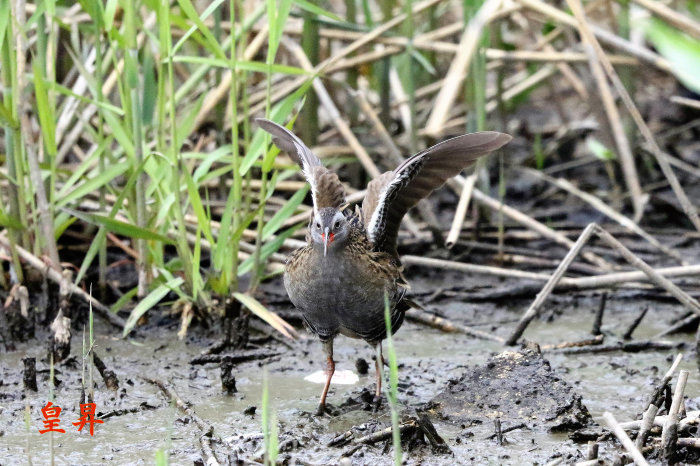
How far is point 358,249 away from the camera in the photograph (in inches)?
135

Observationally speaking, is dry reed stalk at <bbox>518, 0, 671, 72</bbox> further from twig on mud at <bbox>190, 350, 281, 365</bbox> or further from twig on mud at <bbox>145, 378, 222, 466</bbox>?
twig on mud at <bbox>145, 378, 222, 466</bbox>

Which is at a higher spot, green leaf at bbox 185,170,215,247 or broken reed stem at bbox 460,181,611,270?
green leaf at bbox 185,170,215,247

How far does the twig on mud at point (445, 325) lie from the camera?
4.20m

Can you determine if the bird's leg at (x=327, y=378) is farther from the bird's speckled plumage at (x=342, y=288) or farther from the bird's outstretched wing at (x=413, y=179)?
the bird's outstretched wing at (x=413, y=179)

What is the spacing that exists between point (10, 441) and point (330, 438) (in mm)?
1040

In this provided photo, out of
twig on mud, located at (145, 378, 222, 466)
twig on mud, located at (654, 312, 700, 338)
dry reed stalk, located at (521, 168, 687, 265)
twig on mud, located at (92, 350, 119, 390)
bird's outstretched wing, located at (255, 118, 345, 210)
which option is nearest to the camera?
twig on mud, located at (145, 378, 222, 466)

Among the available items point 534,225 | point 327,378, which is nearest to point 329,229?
point 327,378

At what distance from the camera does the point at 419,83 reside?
653 cm

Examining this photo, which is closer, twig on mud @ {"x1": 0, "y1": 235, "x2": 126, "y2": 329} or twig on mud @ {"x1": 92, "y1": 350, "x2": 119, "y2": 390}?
twig on mud @ {"x1": 92, "y1": 350, "x2": 119, "y2": 390}

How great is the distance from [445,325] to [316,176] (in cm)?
111

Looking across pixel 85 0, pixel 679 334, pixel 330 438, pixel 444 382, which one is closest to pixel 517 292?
pixel 679 334

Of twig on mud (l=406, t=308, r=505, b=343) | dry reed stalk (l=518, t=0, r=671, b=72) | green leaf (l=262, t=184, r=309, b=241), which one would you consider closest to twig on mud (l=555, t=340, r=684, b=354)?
twig on mud (l=406, t=308, r=505, b=343)

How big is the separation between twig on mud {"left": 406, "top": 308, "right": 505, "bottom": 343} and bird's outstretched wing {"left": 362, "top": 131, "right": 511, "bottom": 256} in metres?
0.65

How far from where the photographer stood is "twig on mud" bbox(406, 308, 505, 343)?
4.20m
